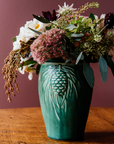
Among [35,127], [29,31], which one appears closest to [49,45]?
[29,31]

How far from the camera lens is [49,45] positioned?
647 mm

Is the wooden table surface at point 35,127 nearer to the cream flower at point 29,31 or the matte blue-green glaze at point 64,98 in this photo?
the matte blue-green glaze at point 64,98

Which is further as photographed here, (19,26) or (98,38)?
(19,26)

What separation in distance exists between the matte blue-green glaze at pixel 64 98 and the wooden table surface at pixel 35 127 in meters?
0.05

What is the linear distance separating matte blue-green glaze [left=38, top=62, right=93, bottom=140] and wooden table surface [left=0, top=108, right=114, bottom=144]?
5 centimetres

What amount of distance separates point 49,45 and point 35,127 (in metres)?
0.42

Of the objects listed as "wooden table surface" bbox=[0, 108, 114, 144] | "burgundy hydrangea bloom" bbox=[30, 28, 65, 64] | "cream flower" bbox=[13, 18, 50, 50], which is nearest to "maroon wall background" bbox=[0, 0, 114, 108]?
"wooden table surface" bbox=[0, 108, 114, 144]

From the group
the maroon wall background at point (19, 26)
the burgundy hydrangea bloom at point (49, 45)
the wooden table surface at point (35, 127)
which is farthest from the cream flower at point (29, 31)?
the maroon wall background at point (19, 26)

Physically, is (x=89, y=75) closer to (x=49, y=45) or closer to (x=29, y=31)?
(x=49, y=45)

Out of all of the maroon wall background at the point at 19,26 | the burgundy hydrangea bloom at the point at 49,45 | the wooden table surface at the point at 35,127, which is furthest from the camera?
the maroon wall background at the point at 19,26

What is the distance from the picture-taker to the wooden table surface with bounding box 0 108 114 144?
751 mm

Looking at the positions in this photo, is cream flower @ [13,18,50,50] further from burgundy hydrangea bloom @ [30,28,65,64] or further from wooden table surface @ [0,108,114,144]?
wooden table surface @ [0,108,114,144]

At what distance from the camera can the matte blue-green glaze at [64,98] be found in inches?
27.6

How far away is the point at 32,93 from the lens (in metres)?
2.07
